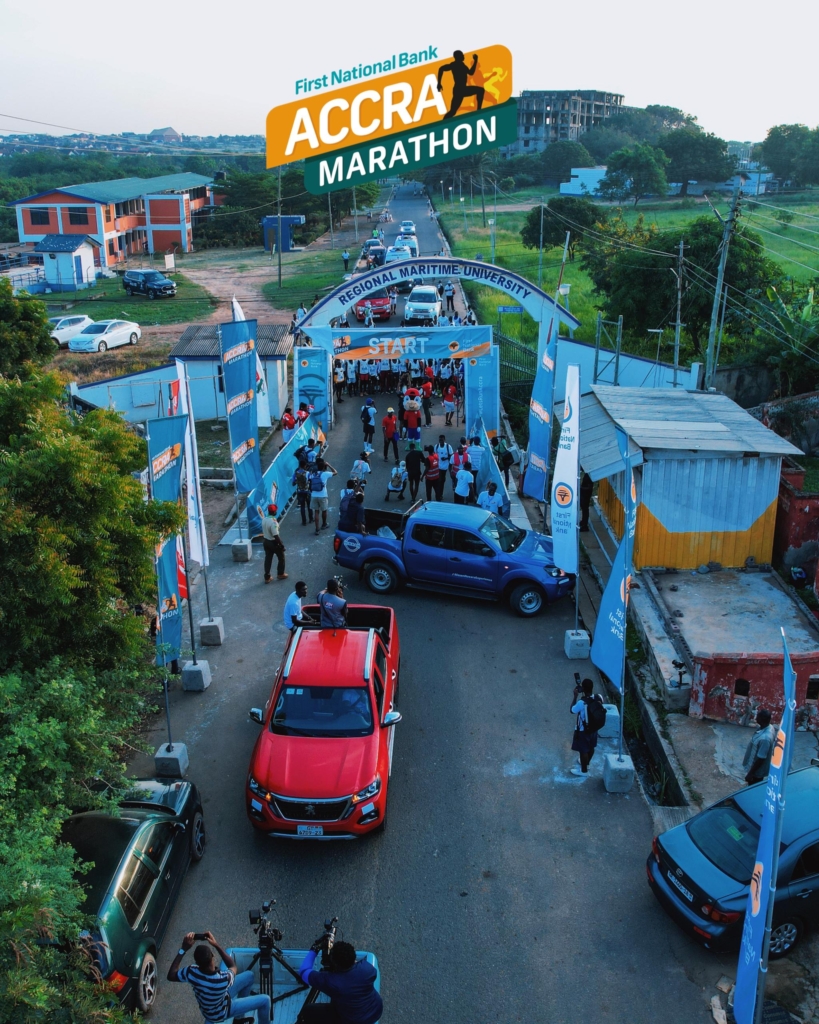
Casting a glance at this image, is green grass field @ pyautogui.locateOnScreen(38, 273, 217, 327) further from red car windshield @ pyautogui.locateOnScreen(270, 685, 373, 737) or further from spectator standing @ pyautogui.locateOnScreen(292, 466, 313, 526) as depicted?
red car windshield @ pyautogui.locateOnScreen(270, 685, 373, 737)

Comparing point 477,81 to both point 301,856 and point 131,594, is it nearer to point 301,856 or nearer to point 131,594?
point 131,594

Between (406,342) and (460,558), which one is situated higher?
A: (406,342)

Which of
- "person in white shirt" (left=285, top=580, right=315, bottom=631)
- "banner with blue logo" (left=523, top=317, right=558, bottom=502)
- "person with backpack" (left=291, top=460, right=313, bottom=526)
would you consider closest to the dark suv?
"person with backpack" (left=291, top=460, right=313, bottom=526)

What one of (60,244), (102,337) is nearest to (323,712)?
(102,337)

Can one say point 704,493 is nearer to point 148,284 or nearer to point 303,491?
point 303,491

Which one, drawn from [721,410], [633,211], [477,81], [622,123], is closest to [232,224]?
[633,211]
